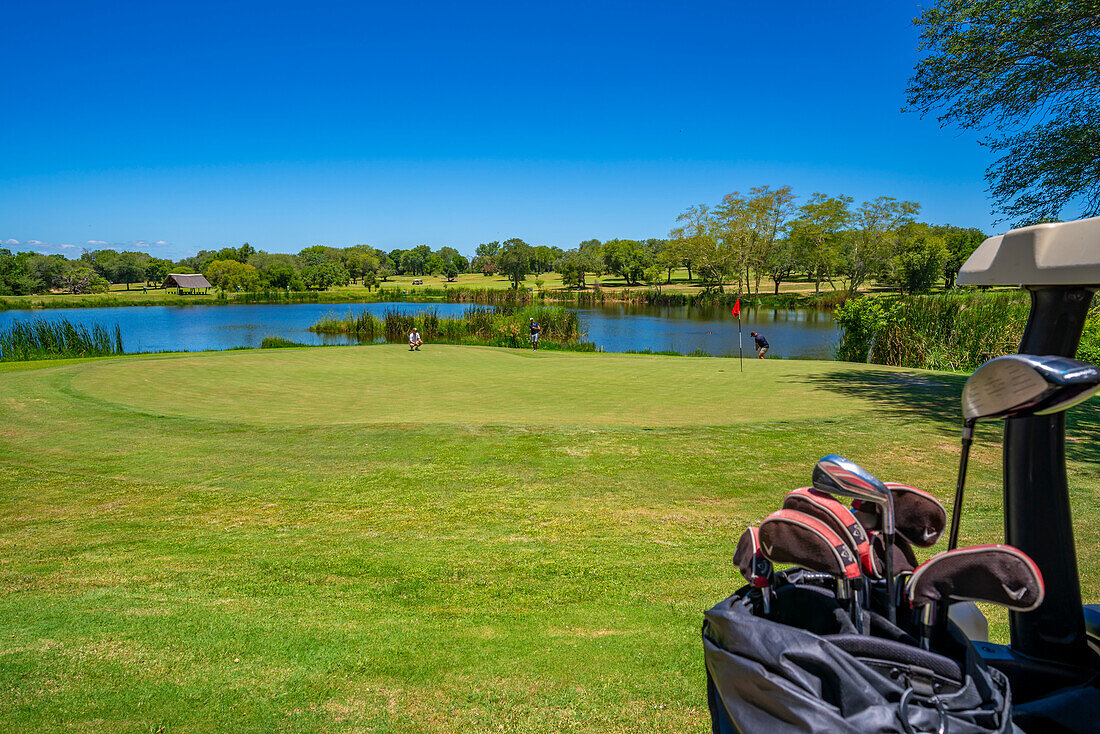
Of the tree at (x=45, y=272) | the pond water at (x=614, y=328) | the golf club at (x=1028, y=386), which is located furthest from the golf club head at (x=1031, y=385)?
the tree at (x=45, y=272)

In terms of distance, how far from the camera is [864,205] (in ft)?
268

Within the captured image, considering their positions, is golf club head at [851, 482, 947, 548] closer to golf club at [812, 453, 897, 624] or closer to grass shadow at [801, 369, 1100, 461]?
golf club at [812, 453, 897, 624]

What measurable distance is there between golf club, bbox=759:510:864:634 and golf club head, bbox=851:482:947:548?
0.32 m

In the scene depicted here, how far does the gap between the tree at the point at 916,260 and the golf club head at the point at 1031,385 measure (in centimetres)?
8564

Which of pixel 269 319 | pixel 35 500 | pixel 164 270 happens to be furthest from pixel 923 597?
pixel 164 270

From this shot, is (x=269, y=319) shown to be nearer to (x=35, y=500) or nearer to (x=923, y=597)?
(x=35, y=500)

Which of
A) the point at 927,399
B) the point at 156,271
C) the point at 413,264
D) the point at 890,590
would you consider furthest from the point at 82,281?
the point at 890,590

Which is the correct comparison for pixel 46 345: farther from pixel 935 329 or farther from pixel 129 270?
pixel 129 270

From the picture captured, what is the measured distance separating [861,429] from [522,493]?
5499 mm

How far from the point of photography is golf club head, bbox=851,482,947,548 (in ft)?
6.59

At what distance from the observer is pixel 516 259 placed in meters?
137

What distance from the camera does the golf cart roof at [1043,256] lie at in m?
1.72

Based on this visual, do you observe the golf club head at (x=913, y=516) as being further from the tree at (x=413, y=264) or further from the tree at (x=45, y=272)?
the tree at (x=413, y=264)

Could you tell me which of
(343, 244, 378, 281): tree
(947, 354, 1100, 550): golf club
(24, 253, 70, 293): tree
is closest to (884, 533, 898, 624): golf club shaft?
(947, 354, 1100, 550): golf club
